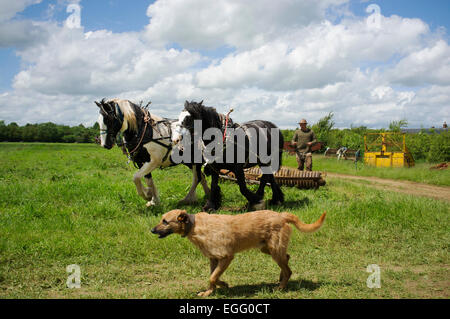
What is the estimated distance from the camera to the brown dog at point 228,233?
4012mm

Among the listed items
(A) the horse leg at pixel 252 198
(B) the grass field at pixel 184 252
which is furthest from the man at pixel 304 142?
(A) the horse leg at pixel 252 198

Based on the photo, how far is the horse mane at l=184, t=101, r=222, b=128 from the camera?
6730 millimetres

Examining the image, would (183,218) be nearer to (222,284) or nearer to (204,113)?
(222,284)

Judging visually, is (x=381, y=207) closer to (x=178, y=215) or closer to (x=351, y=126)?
(x=178, y=215)

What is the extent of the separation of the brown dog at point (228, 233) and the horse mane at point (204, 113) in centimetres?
298

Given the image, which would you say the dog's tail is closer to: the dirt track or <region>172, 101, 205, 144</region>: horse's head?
<region>172, 101, 205, 144</region>: horse's head

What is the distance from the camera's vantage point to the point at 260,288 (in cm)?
439

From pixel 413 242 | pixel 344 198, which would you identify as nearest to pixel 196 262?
pixel 413 242

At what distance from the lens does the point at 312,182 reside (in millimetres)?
10867

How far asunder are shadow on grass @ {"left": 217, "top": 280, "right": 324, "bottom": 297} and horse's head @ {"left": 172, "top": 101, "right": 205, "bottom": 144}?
310 cm

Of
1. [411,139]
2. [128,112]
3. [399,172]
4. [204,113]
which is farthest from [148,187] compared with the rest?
[411,139]

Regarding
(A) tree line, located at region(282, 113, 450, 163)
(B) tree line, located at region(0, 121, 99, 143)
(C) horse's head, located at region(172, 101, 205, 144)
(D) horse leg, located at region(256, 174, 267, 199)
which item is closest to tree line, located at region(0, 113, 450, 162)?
(A) tree line, located at region(282, 113, 450, 163)
